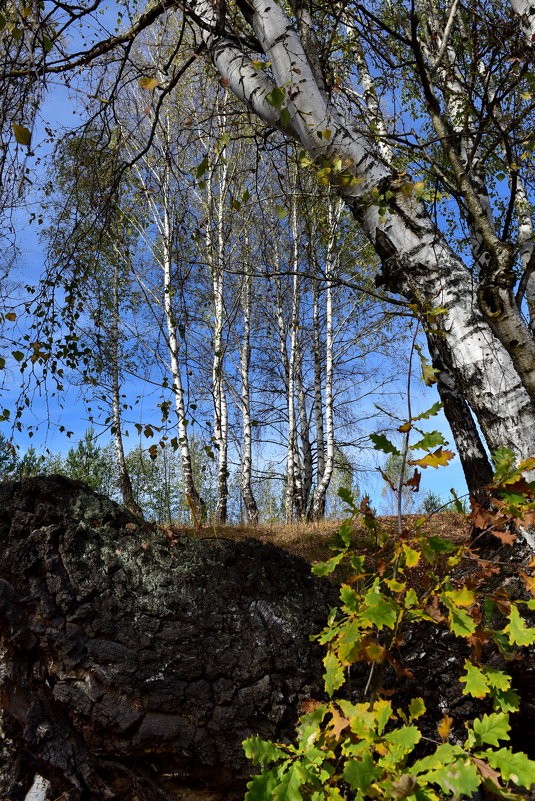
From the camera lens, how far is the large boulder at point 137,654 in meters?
2.19

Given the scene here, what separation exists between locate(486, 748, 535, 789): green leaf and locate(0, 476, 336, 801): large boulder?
1109mm

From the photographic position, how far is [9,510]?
2609 millimetres

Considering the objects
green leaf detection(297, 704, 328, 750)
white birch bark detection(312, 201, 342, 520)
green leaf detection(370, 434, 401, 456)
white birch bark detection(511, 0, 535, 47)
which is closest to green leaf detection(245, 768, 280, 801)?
green leaf detection(297, 704, 328, 750)

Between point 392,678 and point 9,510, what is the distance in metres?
2.02

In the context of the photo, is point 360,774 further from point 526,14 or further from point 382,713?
point 526,14

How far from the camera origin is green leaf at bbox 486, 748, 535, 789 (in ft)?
4.04

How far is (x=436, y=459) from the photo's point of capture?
1581 millimetres

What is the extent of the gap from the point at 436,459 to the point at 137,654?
5.11 ft

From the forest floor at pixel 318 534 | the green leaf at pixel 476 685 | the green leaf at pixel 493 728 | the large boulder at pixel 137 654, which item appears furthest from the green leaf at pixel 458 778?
the forest floor at pixel 318 534

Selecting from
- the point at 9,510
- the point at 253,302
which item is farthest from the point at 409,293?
the point at 253,302

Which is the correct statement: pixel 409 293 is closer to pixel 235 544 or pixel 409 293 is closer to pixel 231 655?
pixel 235 544

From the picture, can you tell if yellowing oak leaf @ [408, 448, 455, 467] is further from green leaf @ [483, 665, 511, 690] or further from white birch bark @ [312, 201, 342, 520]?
white birch bark @ [312, 201, 342, 520]

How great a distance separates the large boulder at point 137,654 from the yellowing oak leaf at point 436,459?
1.18 meters

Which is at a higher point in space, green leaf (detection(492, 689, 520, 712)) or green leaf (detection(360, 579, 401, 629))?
green leaf (detection(360, 579, 401, 629))
